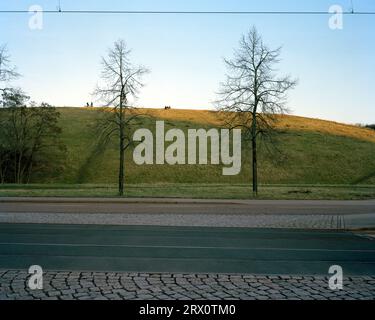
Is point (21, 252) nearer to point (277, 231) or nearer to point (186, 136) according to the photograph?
point (277, 231)

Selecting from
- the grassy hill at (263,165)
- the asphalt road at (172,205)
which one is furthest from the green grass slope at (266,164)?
the asphalt road at (172,205)

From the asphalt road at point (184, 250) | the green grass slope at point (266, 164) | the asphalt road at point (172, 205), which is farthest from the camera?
the green grass slope at point (266, 164)

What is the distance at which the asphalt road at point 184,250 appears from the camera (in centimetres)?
781

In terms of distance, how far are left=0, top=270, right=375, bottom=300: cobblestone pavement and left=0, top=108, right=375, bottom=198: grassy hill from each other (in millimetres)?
34257

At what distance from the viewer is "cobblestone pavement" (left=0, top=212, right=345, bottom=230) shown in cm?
1477

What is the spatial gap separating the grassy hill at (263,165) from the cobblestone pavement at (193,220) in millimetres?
23758

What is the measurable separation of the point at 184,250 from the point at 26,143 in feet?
161

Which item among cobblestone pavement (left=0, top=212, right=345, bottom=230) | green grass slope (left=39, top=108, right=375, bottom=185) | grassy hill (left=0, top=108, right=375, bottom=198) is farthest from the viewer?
green grass slope (left=39, top=108, right=375, bottom=185)

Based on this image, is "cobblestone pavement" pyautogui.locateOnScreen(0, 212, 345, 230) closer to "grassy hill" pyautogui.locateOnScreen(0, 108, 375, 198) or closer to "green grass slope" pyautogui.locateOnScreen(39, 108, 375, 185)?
"grassy hill" pyautogui.locateOnScreen(0, 108, 375, 198)

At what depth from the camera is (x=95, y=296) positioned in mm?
5668

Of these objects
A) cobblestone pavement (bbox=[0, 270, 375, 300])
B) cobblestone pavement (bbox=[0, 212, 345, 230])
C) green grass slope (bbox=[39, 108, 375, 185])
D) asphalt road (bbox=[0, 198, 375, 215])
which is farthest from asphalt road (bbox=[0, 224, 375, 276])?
green grass slope (bbox=[39, 108, 375, 185])

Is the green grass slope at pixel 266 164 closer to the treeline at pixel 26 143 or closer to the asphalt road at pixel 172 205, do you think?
the treeline at pixel 26 143

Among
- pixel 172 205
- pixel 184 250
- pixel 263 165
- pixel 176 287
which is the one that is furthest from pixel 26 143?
pixel 176 287

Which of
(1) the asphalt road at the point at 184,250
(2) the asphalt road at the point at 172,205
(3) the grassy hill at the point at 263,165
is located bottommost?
(1) the asphalt road at the point at 184,250
